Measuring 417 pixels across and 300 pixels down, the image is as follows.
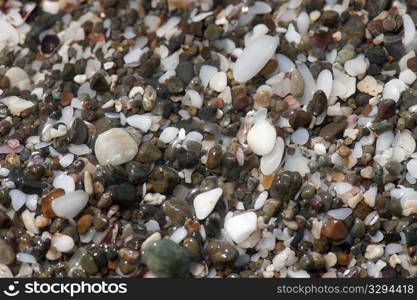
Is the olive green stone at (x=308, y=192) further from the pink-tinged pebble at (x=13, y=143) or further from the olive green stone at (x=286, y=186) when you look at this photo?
the pink-tinged pebble at (x=13, y=143)

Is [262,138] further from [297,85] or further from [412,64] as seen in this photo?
[412,64]

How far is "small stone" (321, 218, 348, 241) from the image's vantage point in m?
1.38

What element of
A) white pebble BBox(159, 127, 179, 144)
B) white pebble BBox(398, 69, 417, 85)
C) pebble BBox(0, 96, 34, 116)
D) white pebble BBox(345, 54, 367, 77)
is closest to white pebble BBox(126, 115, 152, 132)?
white pebble BBox(159, 127, 179, 144)

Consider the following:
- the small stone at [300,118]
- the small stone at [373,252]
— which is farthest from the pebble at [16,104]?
the small stone at [373,252]

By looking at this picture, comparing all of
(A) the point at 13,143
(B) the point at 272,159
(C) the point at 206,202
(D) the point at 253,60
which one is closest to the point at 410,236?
(B) the point at 272,159

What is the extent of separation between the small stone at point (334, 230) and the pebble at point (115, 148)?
45 cm

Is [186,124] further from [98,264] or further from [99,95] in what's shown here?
[98,264]

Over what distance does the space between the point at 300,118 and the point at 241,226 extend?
0.96 feet

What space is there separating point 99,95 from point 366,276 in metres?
0.76

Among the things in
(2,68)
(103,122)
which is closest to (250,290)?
(103,122)

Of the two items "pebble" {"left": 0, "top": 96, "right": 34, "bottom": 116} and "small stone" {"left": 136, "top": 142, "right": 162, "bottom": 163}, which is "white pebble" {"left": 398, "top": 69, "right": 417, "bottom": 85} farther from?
"pebble" {"left": 0, "top": 96, "right": 34, "bottom": 116}

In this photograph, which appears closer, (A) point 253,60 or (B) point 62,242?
(B) point 62,242

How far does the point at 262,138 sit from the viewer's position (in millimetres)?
1470

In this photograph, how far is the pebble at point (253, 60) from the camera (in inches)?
61.7
